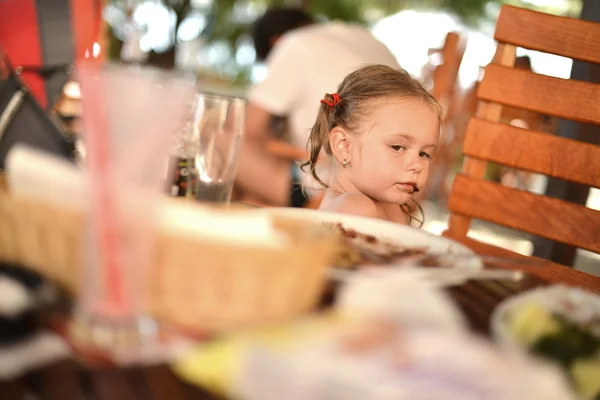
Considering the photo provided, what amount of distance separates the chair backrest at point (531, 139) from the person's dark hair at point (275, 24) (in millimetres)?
1898

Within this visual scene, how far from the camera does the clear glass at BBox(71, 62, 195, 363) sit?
58 centimetres

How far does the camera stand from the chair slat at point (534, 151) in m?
1.77

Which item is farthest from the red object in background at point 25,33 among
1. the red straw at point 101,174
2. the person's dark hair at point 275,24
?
the person's dark hair at point 275,24

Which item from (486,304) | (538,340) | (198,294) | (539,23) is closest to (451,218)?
(539,23)

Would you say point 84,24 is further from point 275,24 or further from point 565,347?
point 275,24

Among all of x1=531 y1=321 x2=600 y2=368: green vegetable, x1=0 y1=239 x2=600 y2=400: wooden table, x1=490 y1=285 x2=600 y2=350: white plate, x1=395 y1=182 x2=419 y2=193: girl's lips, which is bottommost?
x1=395 y1=182 x2=419 y2=193: girl's lips

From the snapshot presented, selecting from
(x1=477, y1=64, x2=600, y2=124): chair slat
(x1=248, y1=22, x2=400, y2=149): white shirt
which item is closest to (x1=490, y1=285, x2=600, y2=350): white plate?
(x1=477, y1=64, x2=600, y2=124): chair slat

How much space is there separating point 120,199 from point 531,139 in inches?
56.8

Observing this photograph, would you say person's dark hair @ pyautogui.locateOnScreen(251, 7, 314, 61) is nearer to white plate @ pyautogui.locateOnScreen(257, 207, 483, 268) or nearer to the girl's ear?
the girl's ear

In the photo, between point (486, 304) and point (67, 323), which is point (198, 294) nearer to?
point (67, 323)

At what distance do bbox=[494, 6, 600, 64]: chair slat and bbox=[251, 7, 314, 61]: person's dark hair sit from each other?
1.91 meters

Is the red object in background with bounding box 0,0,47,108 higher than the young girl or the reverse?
higher

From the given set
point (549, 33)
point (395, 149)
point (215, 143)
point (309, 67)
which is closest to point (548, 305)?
point (215, 143)

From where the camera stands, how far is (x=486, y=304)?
32.9 inches
